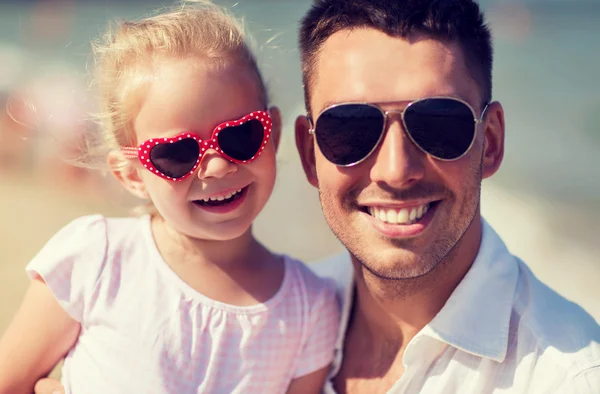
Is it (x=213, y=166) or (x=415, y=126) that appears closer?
(x=415, y=126)

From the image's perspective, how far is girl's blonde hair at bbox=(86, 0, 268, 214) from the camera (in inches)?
110

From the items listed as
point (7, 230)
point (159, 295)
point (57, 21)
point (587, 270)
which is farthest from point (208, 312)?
point (57, 21)

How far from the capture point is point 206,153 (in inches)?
106

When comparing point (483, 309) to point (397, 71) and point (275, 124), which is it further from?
point (275, 124)

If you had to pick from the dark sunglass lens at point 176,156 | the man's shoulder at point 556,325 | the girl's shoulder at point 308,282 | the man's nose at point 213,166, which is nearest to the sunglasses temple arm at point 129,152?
the dark sunglass lens at point 176,156

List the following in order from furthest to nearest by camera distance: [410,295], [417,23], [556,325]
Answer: [410,295] → [417,23] → [556,325]

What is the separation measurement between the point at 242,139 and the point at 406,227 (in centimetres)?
70

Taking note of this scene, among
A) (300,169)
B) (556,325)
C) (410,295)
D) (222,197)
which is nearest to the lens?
(556,325)

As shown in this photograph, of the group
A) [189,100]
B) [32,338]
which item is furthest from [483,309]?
[32,338]

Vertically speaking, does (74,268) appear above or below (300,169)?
above

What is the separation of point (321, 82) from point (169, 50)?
1.96 ft

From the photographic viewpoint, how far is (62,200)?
31.0ft

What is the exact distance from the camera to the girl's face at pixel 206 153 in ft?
8.86

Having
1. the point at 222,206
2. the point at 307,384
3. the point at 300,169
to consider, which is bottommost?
the point at 300,169
